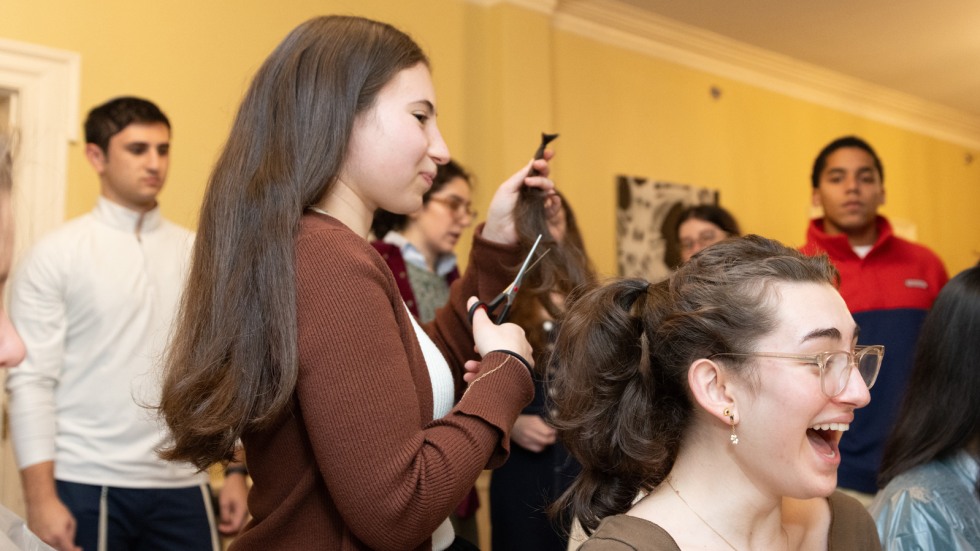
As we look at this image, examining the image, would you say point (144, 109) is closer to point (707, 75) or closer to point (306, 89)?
point (306, 89)

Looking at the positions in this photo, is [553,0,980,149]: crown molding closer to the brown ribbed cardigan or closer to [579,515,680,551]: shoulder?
the brown ribbed cardigan

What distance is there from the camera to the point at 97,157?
2758 mm

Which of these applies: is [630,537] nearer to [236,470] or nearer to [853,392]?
[853,392]

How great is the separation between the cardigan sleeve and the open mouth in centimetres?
39

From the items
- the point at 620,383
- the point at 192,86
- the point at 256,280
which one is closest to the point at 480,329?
the point at 620,383

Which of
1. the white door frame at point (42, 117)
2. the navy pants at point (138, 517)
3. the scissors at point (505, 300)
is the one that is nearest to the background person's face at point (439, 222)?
the navy pants at point (138, 517)

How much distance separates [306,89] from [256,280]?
0.28m

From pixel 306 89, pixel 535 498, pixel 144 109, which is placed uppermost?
pixel 144 109

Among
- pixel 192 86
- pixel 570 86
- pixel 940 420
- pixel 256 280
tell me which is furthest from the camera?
pixel 570 86

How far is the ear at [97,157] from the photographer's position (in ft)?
9.00

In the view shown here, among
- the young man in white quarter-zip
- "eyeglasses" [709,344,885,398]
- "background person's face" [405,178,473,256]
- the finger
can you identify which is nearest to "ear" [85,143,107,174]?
the young man in white quarter-zip

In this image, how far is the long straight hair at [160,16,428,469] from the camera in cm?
123

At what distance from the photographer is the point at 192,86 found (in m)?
3.63

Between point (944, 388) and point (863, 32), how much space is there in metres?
4.38
